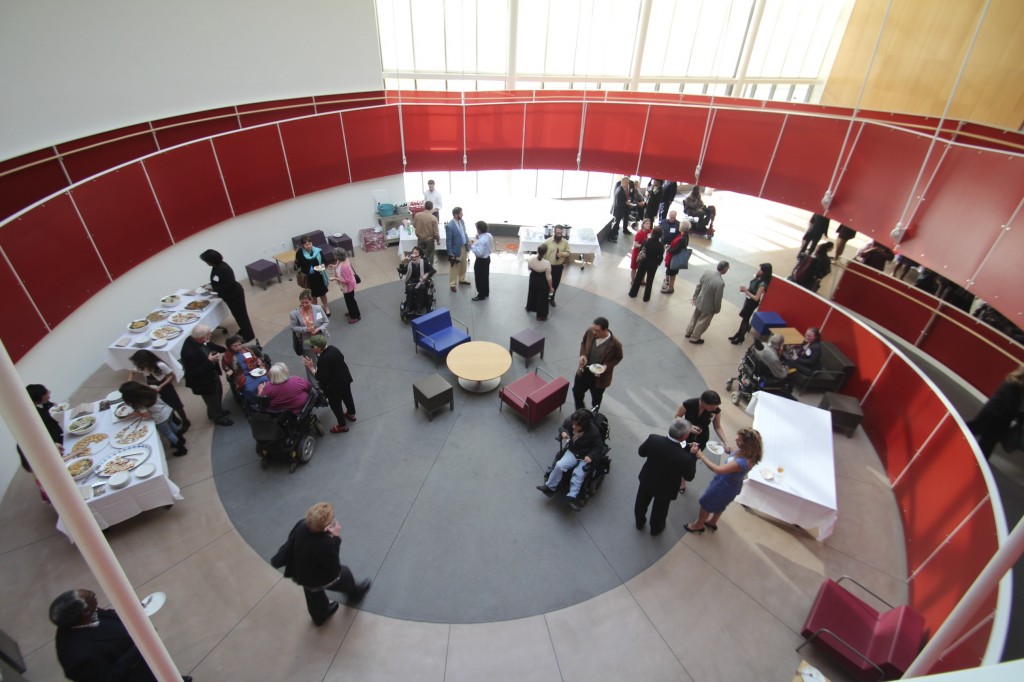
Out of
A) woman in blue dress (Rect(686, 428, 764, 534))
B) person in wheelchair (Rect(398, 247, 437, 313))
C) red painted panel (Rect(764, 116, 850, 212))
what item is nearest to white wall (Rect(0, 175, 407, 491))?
person in wheelchair (Rect(398, 247, 437, 313))

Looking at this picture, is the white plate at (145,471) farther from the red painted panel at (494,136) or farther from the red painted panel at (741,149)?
the red painted panel at (741,149)

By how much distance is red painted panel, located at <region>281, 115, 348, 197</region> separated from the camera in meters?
12.4

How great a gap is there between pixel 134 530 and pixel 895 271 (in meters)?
17.8

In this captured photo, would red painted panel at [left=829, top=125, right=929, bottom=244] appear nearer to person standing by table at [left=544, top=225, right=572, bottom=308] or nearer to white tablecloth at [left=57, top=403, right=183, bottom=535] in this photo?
person standing by table at [left=544, top=225, right=572, bottom=308]

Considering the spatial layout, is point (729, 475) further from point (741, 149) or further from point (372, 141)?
point (372, 141)

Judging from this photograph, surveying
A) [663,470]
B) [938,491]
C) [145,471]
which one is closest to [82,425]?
[145,471]

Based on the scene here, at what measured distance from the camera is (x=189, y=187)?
10461 mm

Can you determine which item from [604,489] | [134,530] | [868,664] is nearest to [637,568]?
[604,489]

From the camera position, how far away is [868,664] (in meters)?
4.81

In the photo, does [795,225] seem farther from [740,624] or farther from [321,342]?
[321,342]

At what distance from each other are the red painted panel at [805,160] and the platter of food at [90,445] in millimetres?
13367

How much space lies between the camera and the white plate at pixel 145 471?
19.6 feet

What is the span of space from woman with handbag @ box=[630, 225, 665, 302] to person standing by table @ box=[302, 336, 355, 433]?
277 inches

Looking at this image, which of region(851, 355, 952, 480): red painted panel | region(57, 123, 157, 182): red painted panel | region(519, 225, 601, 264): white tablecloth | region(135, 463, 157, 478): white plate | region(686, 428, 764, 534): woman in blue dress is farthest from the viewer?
region(519, 225, 601, 264): white tablecloth
